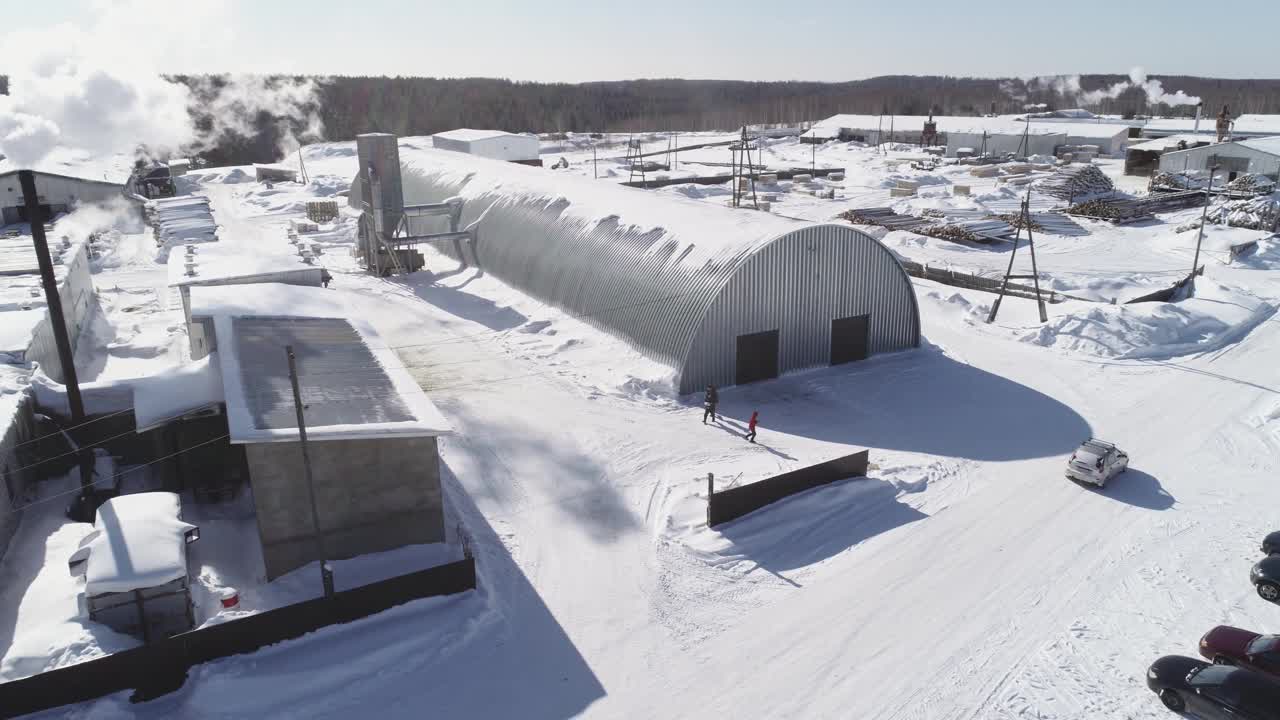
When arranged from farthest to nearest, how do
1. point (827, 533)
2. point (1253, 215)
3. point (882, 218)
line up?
point (882, 218)
point (1253, 215)
point (827, 533)

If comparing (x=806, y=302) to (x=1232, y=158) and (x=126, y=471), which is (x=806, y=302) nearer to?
(x=126, y=471)

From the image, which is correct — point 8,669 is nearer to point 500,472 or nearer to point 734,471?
point 500,472

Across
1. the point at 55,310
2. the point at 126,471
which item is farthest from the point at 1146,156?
the point at 55,310

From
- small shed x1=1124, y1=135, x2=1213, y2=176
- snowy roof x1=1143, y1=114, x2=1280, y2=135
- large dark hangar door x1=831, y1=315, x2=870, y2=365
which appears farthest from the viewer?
snowy roof x1=1143, y1=114, x2=1280, y2=135

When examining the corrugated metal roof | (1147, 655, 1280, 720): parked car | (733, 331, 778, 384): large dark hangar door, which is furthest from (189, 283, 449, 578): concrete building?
(1147, 655, 1280, 720): parked car

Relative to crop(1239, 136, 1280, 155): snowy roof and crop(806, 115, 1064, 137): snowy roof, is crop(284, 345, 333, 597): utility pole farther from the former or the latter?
crop(806, 115, 1064, 137): snowy roof

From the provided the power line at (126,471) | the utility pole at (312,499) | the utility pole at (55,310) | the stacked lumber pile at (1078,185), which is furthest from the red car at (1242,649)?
the stacked lumber pile at (1078,185)
